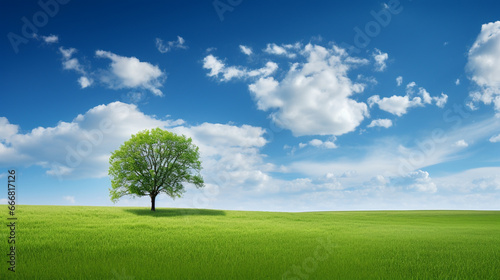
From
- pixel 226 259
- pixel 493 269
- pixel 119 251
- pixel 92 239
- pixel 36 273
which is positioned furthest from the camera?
pixel 92 239

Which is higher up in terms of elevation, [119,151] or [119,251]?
[119,151]

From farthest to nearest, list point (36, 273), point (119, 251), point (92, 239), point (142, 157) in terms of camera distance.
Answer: point (142, 157) → point (92, 239) → point (119, 251) → point (36, 273)

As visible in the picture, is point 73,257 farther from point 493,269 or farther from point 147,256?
point 493,269

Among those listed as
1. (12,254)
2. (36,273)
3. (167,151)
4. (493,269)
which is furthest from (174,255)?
(167,151)

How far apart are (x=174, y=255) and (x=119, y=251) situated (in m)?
2.82

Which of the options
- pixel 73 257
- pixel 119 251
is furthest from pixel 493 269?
pixel 73 257

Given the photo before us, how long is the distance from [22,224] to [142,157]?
69.5 feet

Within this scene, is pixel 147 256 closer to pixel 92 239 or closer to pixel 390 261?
pixel 92 239

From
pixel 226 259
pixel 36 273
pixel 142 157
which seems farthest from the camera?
pixel 142 157

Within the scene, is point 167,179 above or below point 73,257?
above

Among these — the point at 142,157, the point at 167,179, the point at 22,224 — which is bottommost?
the point at 22,224

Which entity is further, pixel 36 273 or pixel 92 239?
pixel 92 239

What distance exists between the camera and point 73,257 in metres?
11.7

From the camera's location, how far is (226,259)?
11281mm
